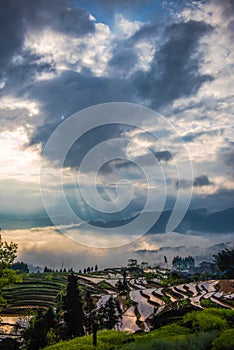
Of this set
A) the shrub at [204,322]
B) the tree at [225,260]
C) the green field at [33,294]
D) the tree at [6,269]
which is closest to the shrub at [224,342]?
the shrub at [204,322]

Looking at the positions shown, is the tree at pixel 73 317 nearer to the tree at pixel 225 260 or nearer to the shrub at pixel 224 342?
the shrub at pixel 224 342

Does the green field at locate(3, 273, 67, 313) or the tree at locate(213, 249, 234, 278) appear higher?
the tree at locate(213, 249, 234, 278)

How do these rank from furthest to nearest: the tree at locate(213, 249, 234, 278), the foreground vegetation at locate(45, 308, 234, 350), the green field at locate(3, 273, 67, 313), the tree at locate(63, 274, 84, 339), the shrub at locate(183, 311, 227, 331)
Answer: the tree at locate(213, 249, 234, 278), the green field at locate(3, 273, 67, 313), the tree at locate(63, 274, 84, 339), the shrub at locate(183, 311, 227, 331), the foreground vegetation at locate(45, 308, 234, 350)

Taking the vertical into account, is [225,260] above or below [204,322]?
above

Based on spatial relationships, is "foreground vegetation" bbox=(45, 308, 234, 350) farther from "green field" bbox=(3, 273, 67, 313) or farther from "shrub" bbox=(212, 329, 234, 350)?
"green field" bbox=(3, 273, 67, 313)

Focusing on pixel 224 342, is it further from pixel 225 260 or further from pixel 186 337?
pixel 225 260

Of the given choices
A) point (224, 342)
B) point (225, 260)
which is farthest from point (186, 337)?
point (225, 260)

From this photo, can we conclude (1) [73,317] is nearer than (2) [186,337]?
No

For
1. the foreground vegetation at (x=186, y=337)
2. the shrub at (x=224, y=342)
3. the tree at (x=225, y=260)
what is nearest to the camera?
the shrub at (x=224, y=342)

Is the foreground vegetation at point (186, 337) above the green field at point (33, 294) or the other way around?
the other way around

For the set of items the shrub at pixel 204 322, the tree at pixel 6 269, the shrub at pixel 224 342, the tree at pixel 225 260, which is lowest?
the shrub at pixel 224 342

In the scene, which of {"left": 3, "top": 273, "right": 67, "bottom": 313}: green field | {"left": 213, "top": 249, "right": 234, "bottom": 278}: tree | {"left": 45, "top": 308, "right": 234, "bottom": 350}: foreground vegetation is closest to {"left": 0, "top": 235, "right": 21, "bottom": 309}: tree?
{"left": 45, "top": 308, "right": 234, "bottom": 350}: foreground vegetation

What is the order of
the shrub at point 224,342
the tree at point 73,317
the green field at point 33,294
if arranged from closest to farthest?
the shrub at point 224,342 < the tree at point 73,317 < the green field at point 33,294

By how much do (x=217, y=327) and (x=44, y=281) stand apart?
77.5m
